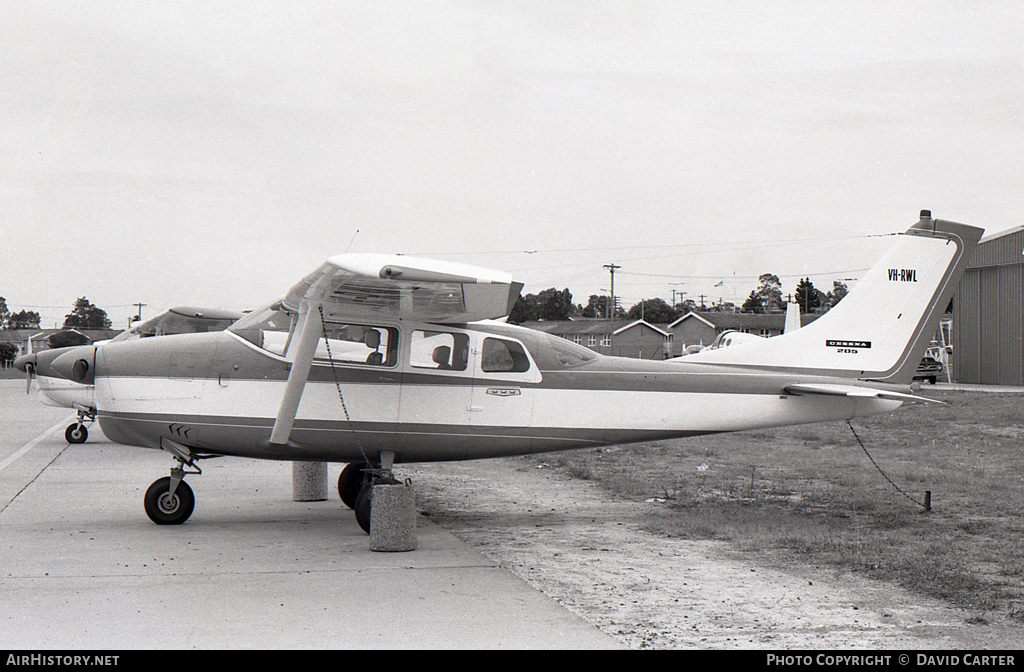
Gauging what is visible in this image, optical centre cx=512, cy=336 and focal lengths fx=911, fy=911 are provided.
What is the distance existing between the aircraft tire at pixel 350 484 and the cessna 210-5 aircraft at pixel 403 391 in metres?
1.05

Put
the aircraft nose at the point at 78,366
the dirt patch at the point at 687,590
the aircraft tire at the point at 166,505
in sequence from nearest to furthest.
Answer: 1. the dirt patch at the point at 687,590
2. the aircraft tire at the point at 166,505
3. the aircraft nose at the point at 78,366

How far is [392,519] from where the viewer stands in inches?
295

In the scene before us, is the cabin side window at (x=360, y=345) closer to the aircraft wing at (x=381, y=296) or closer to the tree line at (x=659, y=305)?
the aircraft wing at (x=381, y=296)

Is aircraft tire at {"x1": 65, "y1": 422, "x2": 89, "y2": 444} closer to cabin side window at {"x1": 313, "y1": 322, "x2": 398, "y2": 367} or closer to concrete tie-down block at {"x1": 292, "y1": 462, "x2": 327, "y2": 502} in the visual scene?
concrete tie-down block at {"x1": 292, "y1": 462, "x2": 327, "y2": 502}

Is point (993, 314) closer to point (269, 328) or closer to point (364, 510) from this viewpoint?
point (364, 510)

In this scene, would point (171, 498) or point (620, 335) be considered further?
point (620, 335)

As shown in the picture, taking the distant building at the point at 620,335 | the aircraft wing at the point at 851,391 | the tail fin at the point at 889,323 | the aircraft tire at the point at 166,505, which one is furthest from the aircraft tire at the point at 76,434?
the distant building at the point at 620,335

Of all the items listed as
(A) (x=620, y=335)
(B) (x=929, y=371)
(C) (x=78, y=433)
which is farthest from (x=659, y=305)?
(C) (x=78, y=433)

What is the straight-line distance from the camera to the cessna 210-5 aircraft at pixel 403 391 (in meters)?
8.48

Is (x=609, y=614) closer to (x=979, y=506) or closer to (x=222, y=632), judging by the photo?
(x=222, y=632)

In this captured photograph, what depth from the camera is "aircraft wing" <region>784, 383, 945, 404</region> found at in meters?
8.77

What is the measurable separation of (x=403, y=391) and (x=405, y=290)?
1382mm

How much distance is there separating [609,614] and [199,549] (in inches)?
148

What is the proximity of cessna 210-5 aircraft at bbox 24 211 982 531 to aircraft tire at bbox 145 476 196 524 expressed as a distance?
13 millimetres
